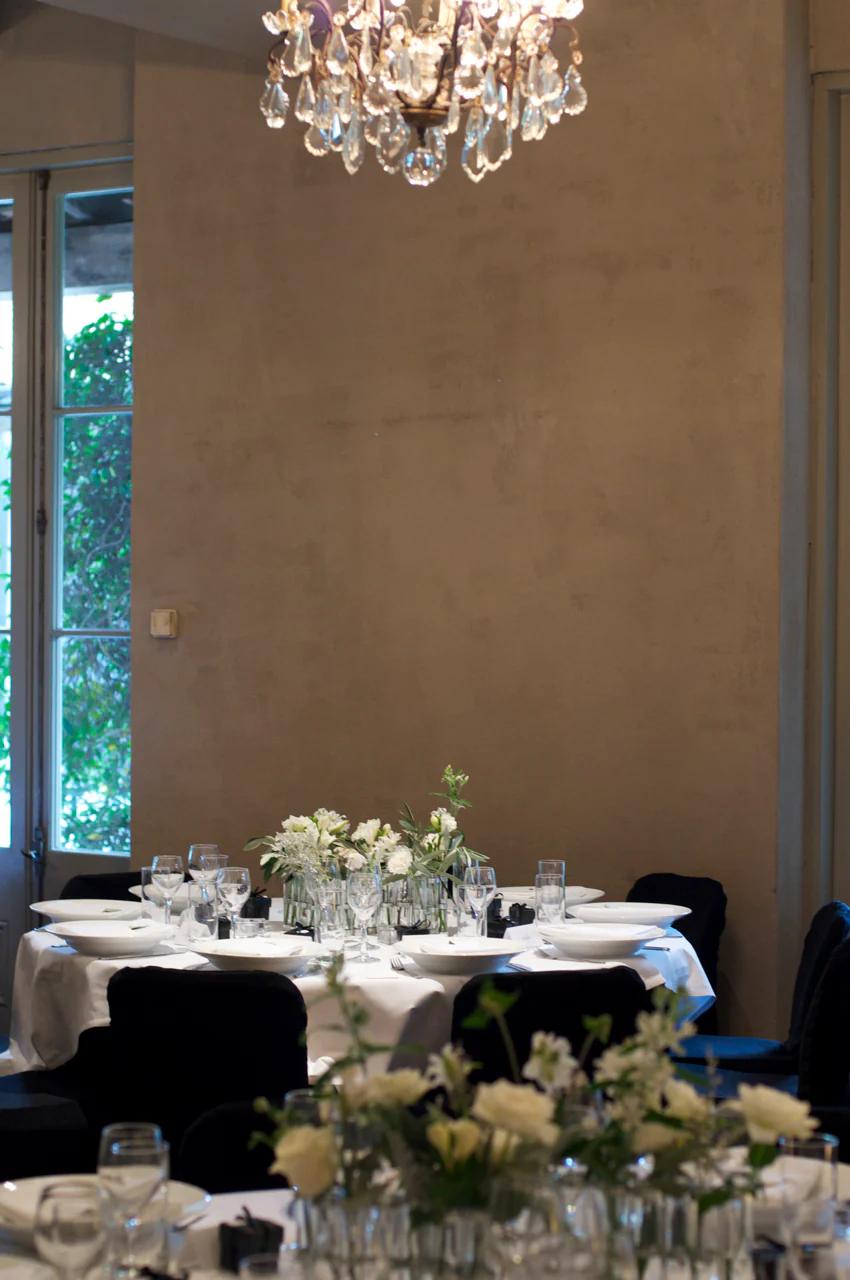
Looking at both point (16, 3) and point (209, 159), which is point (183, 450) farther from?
point (16, 3)

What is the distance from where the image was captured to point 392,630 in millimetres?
5695

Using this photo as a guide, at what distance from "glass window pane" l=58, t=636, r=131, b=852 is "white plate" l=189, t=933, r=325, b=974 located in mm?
2782

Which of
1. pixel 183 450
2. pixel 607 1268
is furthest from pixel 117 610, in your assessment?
pixel 607 1268

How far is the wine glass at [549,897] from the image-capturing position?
154 inches

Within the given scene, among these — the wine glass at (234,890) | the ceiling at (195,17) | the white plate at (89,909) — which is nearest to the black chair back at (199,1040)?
the wine glass at (234,890)

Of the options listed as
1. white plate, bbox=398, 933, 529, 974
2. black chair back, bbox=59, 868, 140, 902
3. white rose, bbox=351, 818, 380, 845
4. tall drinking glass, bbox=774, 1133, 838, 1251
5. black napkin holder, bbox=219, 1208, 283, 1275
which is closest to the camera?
→ tall drinking glass, bbox=774, 1133, 838, 1251

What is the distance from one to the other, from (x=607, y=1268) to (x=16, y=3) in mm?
6569

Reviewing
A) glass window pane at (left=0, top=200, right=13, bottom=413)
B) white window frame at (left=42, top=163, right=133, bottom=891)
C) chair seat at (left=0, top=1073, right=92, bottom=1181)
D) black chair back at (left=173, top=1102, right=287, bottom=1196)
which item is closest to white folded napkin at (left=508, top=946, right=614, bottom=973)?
chair seat at (left=0, top=1073, right=92, bottom=1181)

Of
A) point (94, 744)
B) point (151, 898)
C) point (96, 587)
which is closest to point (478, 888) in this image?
point (151, 898)

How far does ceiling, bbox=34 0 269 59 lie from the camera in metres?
5.40

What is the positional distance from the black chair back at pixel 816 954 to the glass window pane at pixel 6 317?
14.1 feet

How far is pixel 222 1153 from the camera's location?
7.55ft

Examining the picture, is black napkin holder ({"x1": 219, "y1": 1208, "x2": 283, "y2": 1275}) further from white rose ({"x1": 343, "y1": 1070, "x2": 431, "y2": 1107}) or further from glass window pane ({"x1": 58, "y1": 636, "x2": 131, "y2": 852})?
glass window pane ({"x1": 58, "y1": 636, "x2": 131, "y2": 852})

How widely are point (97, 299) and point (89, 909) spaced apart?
3234 mm
